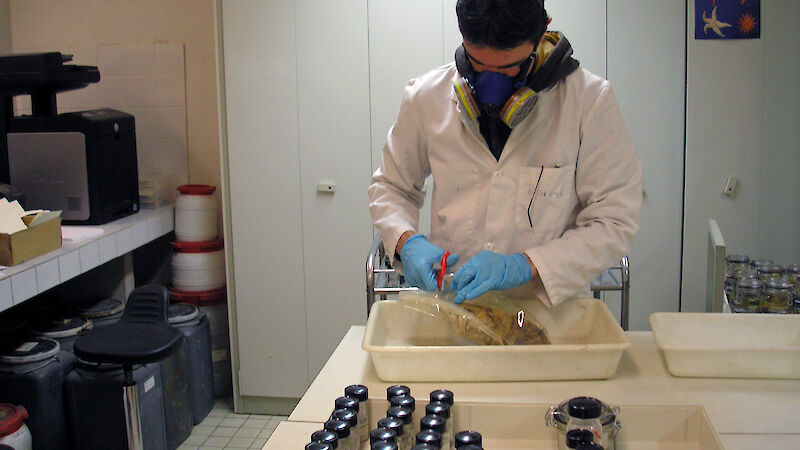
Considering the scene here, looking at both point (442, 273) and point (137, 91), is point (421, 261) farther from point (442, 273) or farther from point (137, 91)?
point (137, 91)

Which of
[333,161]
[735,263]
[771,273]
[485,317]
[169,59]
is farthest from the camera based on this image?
[169,59]

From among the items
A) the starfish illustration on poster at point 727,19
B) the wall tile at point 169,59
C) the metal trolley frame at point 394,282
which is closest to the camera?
the metal trolley frame at point 394,282

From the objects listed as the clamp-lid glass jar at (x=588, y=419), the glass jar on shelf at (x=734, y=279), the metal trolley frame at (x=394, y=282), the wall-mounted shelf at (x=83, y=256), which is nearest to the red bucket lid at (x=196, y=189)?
the wall-mounted shelf at (x=83, y=256)

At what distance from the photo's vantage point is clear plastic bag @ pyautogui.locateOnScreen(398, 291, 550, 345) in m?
1.49

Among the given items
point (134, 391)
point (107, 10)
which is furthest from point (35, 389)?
point (107, 10)

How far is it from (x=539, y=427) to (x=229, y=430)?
198 cm

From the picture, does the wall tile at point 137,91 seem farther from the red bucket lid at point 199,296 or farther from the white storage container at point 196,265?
the red bucket lid at point 199,296

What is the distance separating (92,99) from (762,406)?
119 inches

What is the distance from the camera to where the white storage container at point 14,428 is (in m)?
2.30

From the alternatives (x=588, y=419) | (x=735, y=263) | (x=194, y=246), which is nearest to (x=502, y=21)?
(x=588, y=419)

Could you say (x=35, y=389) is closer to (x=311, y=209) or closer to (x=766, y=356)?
(x=311, y=209)

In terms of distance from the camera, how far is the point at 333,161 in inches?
115

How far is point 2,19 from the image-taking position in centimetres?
342

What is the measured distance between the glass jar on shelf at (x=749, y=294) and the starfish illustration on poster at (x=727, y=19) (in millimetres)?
1124
